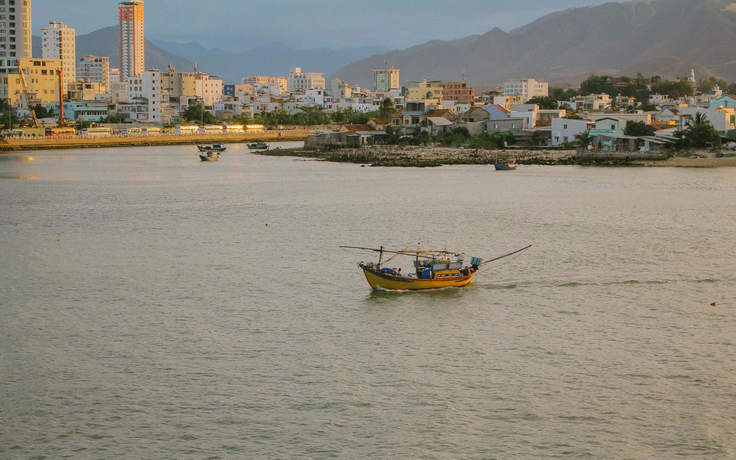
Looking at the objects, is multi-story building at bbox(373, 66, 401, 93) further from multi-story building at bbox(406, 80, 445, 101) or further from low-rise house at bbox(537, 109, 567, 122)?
low-rise house at bbox(537, 109, 567, 122)

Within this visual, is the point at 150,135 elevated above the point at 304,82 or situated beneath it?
situated beneath

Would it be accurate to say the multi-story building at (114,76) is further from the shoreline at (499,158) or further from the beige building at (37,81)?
the shoreline at (499,158)

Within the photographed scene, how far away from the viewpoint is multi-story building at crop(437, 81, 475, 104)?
67.8 metres

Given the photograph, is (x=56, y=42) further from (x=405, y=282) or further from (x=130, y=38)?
(x=405, y=282)

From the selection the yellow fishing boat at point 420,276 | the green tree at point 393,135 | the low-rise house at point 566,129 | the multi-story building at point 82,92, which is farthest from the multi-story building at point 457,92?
the yellow fishing boat at point 420,276

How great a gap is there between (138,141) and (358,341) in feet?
173

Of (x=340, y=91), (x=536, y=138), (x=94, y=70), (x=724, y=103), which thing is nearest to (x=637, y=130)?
(x=536, y=138)

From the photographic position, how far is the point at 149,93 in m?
70.4

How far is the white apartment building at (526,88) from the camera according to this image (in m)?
85.8

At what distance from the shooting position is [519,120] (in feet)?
154

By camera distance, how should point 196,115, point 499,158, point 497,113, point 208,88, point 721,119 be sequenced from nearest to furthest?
point 499,158
point 721,119
point 497,113
point 196,115
point 208,88

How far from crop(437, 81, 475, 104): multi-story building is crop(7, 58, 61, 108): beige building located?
109 ft

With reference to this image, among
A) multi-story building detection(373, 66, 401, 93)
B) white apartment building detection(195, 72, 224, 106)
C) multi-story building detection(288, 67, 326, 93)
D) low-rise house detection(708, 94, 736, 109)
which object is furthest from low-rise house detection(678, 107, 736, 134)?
multi-story building detection(288, 67, 326, 93)

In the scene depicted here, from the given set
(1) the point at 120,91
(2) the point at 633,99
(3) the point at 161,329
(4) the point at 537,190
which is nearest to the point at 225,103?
(1) the point at 120,91
